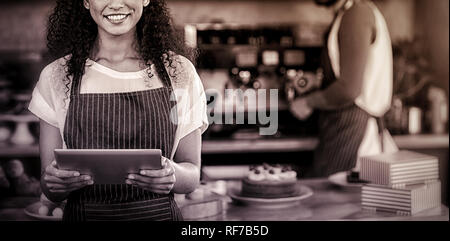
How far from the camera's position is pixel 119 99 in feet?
5.57

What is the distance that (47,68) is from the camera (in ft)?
5.76

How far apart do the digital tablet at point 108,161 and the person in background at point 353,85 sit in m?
1.06

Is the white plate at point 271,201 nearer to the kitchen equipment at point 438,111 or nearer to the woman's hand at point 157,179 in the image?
the woman's hand at point 157,179

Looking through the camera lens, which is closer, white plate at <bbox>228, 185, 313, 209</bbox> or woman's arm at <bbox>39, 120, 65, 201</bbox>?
woman's arm at <bbox>39, 120, 65, 201</bbox>

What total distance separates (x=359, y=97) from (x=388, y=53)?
0.22m

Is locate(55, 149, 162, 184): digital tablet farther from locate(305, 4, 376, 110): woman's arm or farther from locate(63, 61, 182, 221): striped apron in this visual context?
locate(305, 4, 376, 110): woman's arm

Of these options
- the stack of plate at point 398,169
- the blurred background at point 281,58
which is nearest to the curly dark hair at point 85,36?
the stack of plate at point 398,169

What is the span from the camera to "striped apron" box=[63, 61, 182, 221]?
5.55 ft

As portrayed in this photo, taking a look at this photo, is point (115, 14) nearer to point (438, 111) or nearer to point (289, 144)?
point (289, 144)

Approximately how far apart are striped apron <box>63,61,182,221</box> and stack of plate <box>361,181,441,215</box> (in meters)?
0.66

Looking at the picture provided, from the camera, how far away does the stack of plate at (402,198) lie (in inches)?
72.1

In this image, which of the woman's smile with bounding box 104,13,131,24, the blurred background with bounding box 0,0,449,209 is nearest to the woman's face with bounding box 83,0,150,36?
the woman's smile with bounding box 104,13,131,24

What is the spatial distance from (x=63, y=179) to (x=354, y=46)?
4.08 feet
